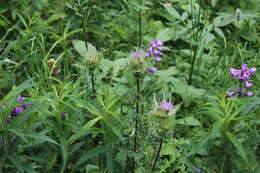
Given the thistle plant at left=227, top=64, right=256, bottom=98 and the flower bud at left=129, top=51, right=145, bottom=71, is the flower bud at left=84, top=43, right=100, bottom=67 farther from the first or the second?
the thistle plant at left=227, top=64, right=256, bottom=98

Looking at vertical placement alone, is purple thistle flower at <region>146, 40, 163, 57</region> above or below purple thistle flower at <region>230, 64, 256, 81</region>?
above

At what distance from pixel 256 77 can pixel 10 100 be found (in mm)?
1356

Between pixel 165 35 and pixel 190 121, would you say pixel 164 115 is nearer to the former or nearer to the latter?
pixel 190 121

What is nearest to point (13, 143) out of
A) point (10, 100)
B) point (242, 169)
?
point (10, 100)

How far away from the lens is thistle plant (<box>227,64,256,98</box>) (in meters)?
1.89

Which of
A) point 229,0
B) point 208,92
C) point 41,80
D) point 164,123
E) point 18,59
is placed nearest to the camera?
point 164,123

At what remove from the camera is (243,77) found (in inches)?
74.4

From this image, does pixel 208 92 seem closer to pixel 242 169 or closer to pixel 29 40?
pixel 242 169

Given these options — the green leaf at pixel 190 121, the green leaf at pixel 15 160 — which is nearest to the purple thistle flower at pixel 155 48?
the green leaf at pixel 190 121

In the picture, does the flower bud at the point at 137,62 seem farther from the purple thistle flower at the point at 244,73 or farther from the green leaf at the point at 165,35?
the green leaf at the point at 165,35

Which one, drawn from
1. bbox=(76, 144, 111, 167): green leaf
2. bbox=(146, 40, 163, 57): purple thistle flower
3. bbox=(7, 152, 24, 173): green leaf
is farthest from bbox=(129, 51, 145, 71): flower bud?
bbox=(146, 40, 163, 57): purple thistle flower

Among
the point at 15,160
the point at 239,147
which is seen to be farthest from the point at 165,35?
the point at 15,160

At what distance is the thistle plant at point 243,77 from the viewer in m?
1.89

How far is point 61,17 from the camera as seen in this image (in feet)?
9.91
